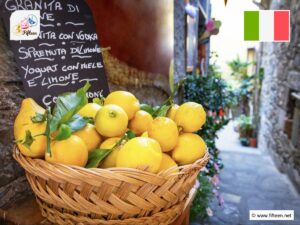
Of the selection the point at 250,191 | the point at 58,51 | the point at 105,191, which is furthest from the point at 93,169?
the point at 250,191

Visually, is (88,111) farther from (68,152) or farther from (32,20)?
(32,20)

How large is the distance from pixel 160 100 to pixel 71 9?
965 millimetres

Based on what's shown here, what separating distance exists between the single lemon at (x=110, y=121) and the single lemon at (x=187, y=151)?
0.13 metres

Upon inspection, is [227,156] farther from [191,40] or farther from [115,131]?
[115,131]

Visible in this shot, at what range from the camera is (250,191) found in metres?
2.74

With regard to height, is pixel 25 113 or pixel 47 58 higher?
pixel 47 58

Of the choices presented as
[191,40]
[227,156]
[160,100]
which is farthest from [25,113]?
[227,156]

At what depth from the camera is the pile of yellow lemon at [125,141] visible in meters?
0.56

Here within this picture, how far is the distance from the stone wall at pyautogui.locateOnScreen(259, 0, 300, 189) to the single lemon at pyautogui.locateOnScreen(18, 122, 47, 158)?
277 cm

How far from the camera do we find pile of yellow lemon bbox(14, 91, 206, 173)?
0.56m

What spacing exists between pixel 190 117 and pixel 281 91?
10.5ft

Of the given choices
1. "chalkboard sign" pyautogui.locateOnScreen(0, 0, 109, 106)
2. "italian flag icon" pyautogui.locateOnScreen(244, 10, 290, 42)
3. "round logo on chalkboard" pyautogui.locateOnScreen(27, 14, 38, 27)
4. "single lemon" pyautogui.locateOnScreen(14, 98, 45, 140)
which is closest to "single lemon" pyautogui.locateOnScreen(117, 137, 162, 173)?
"single lemon" pyautogui.locateOnScreen(14, 98, 45, 140)

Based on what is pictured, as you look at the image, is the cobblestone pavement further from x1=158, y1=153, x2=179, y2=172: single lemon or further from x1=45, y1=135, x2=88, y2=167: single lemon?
x1=45, y1=135, x2=88, y2=167: single lemon

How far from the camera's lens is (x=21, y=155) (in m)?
0.61
